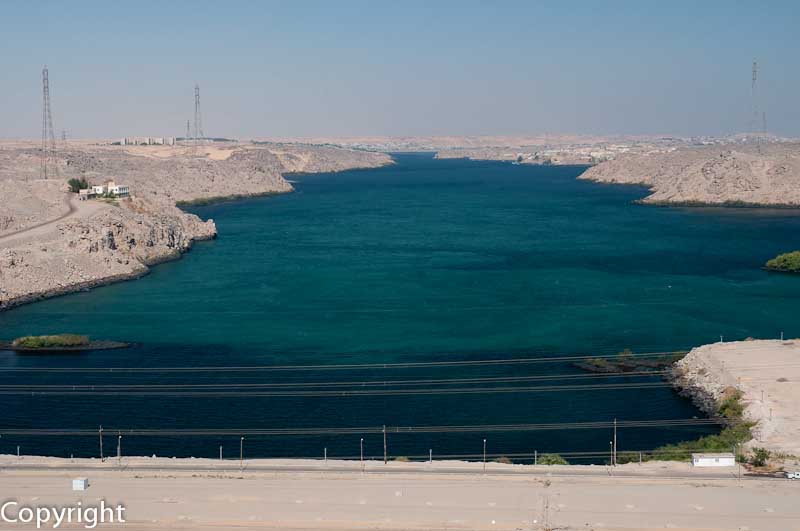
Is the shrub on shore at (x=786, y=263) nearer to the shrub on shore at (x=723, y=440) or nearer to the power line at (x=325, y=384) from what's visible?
the power line at (x=325, y=384)

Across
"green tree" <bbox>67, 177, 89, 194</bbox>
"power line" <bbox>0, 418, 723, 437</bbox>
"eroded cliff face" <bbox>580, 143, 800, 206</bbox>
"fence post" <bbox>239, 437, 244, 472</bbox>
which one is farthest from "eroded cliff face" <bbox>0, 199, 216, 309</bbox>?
"eroded cliff face" <bbox>580, 143, 800, 206</bbox>

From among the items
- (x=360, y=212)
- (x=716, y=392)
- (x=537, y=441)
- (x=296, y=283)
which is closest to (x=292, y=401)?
(x=537, y=441)

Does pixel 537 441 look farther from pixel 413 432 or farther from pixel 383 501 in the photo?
pixel 383 501

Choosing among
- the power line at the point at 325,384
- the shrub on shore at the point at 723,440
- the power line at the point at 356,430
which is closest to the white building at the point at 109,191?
the power line at the point at 325,384

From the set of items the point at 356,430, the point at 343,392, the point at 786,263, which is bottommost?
the point at 356,430

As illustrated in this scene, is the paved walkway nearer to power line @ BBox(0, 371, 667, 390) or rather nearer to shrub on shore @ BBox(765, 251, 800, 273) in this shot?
power line @ BBox(0, 371, 667, 390)

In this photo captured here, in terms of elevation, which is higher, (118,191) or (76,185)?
(76,185)

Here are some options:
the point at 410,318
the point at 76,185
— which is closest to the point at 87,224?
the point at 76,185

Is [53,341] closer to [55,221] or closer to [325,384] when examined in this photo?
[325,384]
